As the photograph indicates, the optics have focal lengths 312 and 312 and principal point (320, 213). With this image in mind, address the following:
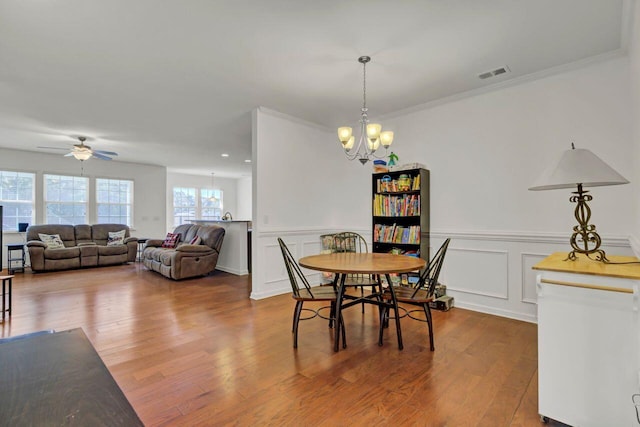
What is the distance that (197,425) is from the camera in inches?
67.3

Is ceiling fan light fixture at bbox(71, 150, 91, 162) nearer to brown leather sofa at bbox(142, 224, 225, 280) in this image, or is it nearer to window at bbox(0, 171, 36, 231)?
brown leather sofa at bbox(142, 224, 225, 280)

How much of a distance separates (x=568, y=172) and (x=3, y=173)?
388 inches

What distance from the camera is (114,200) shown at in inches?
334

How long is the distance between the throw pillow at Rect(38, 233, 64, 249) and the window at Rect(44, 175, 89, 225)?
942mm

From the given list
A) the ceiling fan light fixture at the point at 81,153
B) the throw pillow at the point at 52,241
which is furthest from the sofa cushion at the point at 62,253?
the ceiling fan light fixture at the point at 81,153

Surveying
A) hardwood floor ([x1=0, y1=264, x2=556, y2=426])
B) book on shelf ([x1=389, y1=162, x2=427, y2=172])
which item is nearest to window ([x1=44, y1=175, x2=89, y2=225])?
hardwood floor ([x1=0, y1=264, x2=556, y2=426])

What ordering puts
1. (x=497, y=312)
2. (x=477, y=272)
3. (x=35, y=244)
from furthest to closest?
(x=35, y=244)
(x=477, y=272)
(x=497, y=312)

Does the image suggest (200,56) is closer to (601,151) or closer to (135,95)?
(135,95)

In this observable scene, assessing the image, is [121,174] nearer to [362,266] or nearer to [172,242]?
[172,242]

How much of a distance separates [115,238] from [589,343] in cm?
875

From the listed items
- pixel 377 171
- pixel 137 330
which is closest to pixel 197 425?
pixel 137 330

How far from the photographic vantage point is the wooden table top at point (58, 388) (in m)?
0.63

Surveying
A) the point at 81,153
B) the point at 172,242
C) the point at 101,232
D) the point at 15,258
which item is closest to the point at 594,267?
the point at 172,242

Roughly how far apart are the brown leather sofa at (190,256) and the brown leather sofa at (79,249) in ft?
3.62
